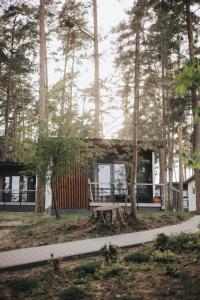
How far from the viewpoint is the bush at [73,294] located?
217 inches

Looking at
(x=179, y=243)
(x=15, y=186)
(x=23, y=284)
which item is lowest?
(x=23, y=284)

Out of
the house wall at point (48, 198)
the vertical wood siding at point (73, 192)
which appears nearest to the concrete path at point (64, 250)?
the vertical wood siding at point (73, 192)

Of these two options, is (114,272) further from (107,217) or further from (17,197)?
(17,197)

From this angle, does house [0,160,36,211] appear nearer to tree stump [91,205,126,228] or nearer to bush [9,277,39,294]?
tree stump [91,205,126,228]

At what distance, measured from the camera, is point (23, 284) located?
627 cm

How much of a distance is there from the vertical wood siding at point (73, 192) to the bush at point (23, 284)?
13289 millimetres

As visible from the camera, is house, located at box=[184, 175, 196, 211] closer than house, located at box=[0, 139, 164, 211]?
No

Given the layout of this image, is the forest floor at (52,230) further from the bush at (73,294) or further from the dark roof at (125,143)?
the dark roof at (125,143)

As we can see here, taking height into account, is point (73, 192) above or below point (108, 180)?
below

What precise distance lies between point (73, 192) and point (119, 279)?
13732 millimetres

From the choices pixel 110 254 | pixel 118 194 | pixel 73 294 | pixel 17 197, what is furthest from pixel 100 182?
pixel 73 294

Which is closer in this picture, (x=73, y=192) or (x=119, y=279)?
(x=119, y=279)

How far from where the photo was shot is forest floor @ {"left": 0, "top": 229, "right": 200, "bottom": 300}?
5598mm

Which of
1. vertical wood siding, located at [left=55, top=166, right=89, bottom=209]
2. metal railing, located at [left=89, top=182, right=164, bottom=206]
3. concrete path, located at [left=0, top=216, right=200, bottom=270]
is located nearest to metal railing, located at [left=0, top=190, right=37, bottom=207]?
metal railing, located at [left=89, top=182, right=164, bottom=206]
